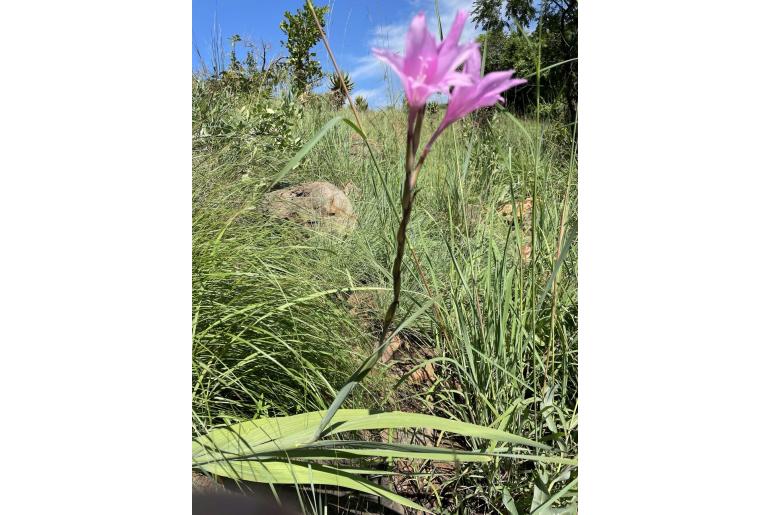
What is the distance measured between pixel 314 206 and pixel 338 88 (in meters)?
0.32

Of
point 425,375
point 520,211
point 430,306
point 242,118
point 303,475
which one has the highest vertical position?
point 242,118

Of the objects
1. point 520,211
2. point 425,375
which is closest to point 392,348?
point 425,375

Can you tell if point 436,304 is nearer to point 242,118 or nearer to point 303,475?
point 303,475

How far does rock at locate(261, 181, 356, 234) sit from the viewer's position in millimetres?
1297

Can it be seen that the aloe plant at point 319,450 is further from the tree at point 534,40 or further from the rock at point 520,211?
the tree at point 534,40

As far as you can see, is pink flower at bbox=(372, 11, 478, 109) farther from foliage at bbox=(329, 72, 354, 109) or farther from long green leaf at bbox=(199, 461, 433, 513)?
long green leaf at bbox=(199, 461, 433, 513)

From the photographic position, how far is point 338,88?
1.10m

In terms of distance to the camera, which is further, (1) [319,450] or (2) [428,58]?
(1) [319,450]

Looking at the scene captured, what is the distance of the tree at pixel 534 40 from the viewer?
1.05 m

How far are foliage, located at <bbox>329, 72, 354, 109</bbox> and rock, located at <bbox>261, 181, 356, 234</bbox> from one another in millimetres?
248

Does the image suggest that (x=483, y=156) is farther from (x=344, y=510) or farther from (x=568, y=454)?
(x=344, y=510)

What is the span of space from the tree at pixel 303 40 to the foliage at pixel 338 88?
0.04m
